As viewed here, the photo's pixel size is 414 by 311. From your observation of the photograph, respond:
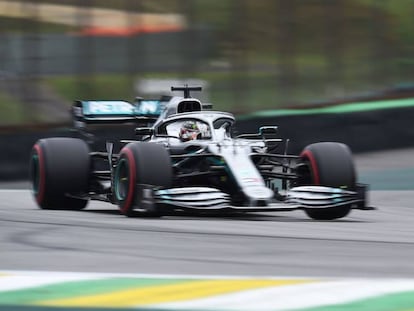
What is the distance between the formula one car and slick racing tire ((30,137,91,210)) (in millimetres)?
11

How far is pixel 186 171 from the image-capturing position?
1132 centimetres

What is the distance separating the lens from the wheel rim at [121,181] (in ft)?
35.4

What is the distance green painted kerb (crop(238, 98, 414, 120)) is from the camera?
1916 centimetres

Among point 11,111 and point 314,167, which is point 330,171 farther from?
point 11,111

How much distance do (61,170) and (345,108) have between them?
9.10m

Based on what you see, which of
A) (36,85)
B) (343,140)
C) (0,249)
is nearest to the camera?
(0,249)

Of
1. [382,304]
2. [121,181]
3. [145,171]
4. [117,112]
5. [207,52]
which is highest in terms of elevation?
[207,52]

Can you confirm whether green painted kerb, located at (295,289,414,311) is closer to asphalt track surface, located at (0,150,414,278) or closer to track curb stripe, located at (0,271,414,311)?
track curb stripe, located at (0,271,414,311)

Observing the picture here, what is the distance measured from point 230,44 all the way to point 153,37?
1.55 metres

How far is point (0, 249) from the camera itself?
8.09 m

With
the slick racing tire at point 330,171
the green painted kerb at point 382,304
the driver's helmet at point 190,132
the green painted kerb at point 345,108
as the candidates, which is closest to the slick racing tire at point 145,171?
the driver's helmet at point 190,132

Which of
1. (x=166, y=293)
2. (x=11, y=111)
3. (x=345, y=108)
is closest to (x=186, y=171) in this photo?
(x=166, y=293)

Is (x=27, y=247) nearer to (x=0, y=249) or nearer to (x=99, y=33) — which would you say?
(x=0, y=249)

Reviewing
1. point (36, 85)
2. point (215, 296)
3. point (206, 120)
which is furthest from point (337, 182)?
point (36, 85)
